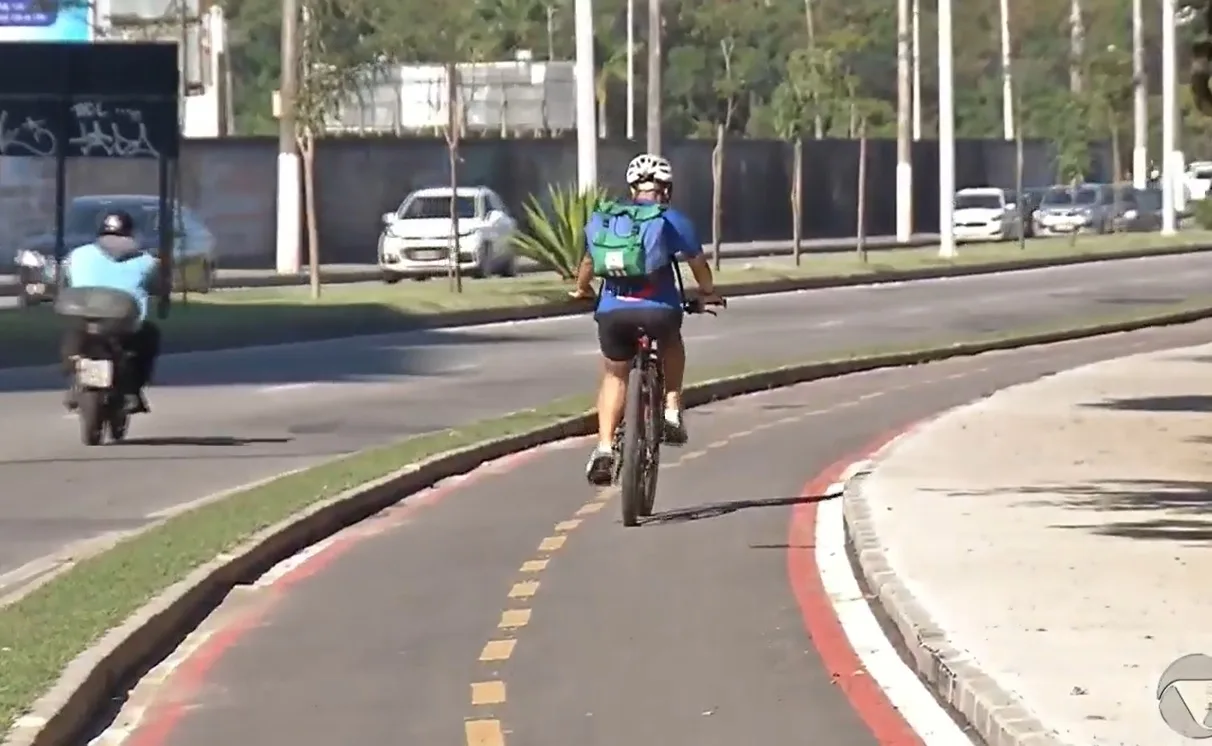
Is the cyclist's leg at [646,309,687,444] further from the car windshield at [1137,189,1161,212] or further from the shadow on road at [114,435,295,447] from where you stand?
the car windshield at [1137,189,1161,212]

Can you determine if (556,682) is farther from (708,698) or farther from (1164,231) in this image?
(1164,231)

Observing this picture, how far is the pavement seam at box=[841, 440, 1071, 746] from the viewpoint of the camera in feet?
28.1

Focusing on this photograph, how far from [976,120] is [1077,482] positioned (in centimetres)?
9824

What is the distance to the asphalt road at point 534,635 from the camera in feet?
30.9

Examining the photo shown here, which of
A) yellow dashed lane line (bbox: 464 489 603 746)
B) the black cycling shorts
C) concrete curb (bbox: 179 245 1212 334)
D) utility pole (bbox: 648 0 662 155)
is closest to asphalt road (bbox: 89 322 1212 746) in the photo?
yellow dashed lane line (bbox: 464 489 603 746)

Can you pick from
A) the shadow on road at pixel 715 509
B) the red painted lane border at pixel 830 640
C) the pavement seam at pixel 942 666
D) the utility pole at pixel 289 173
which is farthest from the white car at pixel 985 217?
the pavement seam at pixel 942 666

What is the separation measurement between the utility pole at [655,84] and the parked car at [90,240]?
36.8 ft

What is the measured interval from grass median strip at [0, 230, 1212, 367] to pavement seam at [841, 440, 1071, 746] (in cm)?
1736

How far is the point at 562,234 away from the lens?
139ft

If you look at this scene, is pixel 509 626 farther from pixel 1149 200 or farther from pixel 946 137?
pixel 1149 200

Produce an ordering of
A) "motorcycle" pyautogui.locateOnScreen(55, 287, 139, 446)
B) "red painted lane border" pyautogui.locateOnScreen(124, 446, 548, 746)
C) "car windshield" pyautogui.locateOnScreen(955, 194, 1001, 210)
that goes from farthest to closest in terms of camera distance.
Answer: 1. "car windshield" pyautogui.locateOnScreen(955, 194, 1001, 210)
2. "motorcycle" pyautogui.locateOnScreen(55, 287, 139, 446)
3. "red painted lane border" pyautogui.locateOnScreen(124, 446, 548, 746)

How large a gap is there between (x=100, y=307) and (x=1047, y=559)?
9105 mm

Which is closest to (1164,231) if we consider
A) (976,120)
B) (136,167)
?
(136,167)

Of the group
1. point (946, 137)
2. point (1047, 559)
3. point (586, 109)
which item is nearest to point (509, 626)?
point (1047, 559)
